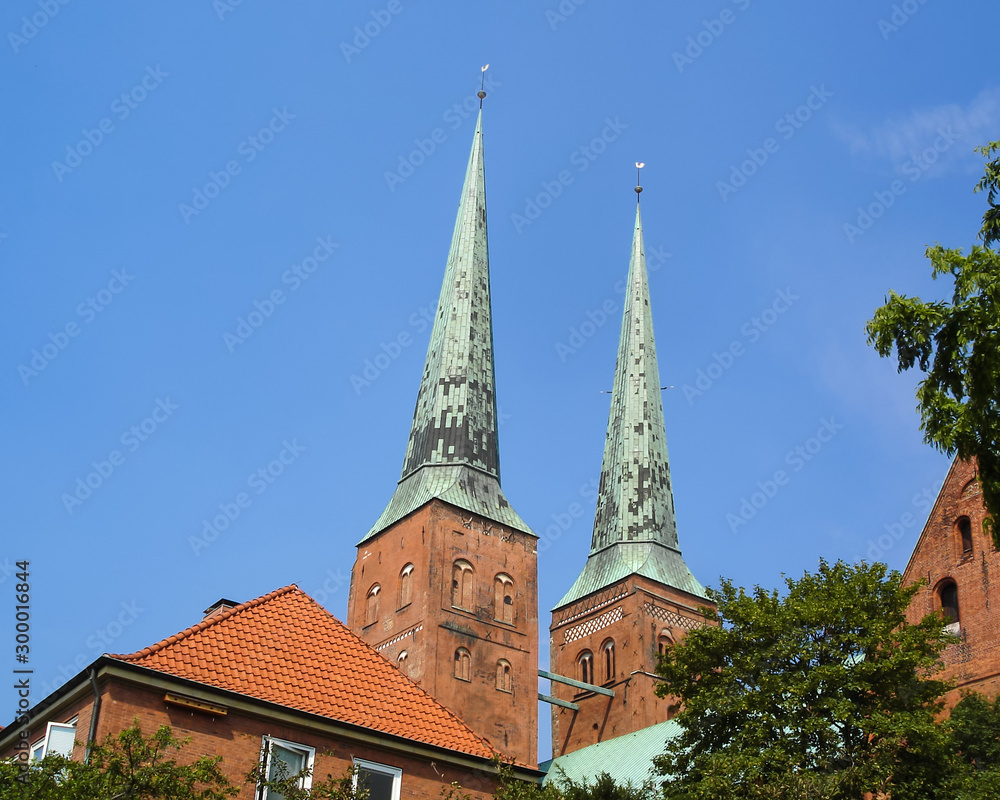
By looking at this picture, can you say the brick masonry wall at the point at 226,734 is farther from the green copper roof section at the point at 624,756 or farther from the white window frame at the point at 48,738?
the green copper roof section at the point at 624,756

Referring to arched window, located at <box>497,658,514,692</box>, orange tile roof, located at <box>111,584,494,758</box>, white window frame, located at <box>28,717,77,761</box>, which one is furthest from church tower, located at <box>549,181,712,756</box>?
white window frame, located at <box>28,717,77,761</box>

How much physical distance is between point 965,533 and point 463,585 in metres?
21.6

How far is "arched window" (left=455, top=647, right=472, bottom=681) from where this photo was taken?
158 ft

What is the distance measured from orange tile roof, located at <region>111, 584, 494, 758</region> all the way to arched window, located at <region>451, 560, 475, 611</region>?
77.4 feet

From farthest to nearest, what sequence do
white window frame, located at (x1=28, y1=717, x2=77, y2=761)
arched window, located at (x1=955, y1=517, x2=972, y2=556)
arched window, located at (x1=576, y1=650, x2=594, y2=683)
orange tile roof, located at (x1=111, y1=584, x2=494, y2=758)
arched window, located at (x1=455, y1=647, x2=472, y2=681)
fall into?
1. arched window, located at (x1=576, y1=650, x2=594, y2=683)
2. arched window, located at (x1=455, y1=647, x2=472, y2=681)
3. arched window, located at (x1=955, y1=517, x2=972, y2=556)
4. orange tile roof, located at (x1=111, y1=584, x2=494, y2=758)
5. white window frame, located at (x1=28, y1=717, x2=77, y2=761)

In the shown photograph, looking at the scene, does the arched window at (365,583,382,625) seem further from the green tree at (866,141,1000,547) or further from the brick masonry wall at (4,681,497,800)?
the green tree at (866,141,1000,547)

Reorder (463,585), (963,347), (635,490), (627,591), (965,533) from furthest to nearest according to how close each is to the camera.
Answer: (635,490) → (627,591) → (463,585) → (965,533) → (963,347)

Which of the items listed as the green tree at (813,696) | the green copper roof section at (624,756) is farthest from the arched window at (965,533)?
the green copper roof section at (624,756)

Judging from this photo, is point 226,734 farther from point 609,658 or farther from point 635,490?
point 635,490

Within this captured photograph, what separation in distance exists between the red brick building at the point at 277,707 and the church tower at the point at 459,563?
71.4 ft

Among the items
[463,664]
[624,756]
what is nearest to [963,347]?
[624,756]

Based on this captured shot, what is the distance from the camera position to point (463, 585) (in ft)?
165

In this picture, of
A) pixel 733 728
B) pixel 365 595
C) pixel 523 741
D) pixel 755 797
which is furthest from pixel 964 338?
pixel 365 595

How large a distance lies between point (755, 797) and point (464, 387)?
116 ft
